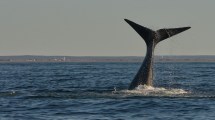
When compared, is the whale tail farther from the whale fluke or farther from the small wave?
the small wave

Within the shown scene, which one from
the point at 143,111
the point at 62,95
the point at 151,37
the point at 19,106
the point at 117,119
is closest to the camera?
the point at 117,119

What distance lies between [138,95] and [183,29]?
442 cm

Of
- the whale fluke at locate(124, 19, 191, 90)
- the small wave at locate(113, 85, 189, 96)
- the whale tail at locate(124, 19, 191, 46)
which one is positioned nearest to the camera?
the small wave at locate(113, 85, 189, 96)

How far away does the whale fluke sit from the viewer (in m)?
32.1

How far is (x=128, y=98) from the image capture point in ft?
95.2

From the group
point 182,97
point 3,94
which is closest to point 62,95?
point 3,94

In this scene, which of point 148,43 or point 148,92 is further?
point 148,43

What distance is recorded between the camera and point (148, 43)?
33656 mm

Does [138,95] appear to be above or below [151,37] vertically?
below

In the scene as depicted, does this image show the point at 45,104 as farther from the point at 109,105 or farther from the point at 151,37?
the point at 151,37

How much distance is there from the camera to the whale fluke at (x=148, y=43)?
32094 millimetres

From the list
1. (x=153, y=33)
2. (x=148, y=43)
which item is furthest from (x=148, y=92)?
(x=153, y=33)

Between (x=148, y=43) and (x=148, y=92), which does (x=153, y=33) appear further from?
(x=148, y=92)

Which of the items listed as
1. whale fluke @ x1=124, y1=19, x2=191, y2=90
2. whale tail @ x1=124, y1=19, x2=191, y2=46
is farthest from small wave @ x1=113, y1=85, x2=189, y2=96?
whale tail @ x1=124, y1=19, x2=191, y2=46
